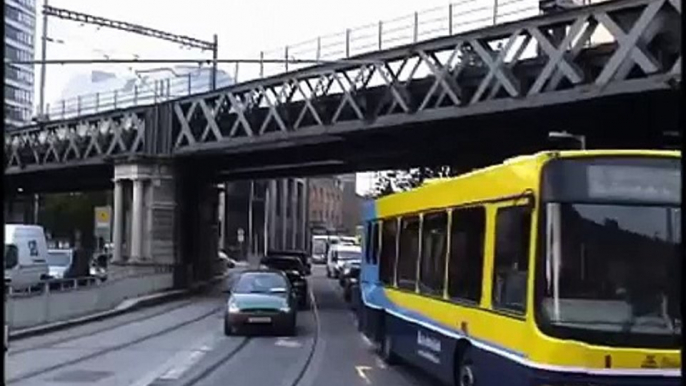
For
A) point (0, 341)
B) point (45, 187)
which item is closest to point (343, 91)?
point (0, 341)

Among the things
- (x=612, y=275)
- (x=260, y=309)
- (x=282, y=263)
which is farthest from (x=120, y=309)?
(x=612, y=275)

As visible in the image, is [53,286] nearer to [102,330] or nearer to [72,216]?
[102,330]

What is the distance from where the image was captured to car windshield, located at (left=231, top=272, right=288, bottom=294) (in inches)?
1123

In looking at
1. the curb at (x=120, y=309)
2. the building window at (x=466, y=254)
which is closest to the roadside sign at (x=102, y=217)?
the curb at (x=120, y=309)

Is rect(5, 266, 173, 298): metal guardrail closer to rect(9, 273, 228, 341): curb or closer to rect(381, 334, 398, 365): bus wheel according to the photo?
rect(9, 273, 228, 341): curb

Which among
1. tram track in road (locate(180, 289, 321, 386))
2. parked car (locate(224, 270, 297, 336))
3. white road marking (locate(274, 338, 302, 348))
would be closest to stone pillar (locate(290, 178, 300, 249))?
tram track in road (locate(180, 289, 321, 386))

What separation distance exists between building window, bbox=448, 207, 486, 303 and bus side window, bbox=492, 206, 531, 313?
2.13 ft

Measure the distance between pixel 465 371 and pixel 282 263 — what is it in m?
32.5

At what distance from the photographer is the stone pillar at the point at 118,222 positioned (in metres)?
55.3

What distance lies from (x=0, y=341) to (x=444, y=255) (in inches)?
392

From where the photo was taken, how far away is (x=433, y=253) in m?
16.0

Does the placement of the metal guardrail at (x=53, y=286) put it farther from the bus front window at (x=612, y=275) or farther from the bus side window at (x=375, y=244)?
the bus front window at (x=612, y=275)

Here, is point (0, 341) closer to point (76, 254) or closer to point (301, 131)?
point (301, 131)

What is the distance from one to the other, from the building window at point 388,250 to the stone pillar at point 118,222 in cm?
3538
